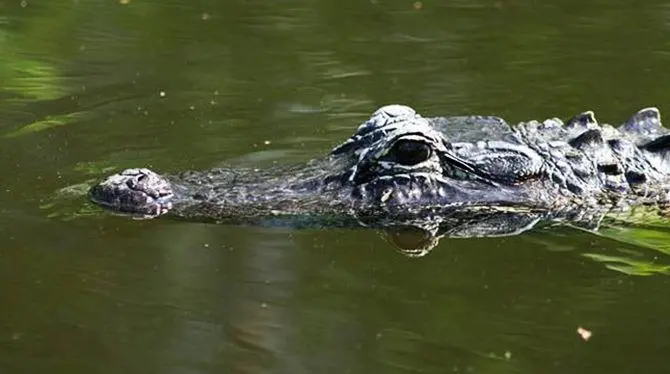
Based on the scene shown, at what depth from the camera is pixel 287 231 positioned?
6754 millimetres

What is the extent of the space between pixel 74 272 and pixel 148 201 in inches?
31.2

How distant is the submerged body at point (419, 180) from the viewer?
691cm

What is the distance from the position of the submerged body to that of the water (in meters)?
0.21

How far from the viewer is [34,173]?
7.64 meters

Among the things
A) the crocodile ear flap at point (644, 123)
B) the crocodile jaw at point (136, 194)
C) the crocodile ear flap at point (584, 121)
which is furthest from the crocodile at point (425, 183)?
the crocodile ear flap at point (644, 123)

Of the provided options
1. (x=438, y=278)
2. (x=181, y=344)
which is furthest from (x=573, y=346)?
(x=181, y=344)

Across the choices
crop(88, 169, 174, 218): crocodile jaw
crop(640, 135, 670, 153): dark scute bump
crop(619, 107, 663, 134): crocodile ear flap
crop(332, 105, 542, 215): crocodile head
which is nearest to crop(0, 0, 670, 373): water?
crop(88, 169, 174, 218): crocodile jaw

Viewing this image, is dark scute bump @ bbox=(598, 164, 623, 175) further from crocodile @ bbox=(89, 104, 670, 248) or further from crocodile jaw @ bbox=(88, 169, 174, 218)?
crocodile jaw @ bbox=(88, 169, 174, 218)

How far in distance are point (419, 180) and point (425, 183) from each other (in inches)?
1.5

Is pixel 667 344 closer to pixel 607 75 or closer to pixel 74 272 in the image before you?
pixel 74 272

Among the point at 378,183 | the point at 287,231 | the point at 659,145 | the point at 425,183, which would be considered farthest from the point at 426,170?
the point at 659,145

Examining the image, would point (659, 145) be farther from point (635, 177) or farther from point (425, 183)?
point (425, 183)

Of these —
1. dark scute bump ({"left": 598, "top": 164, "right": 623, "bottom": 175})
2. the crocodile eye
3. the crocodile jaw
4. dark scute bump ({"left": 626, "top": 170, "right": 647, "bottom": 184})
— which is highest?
the crocodile eye

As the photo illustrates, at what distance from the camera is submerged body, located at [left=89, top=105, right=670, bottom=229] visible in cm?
691
